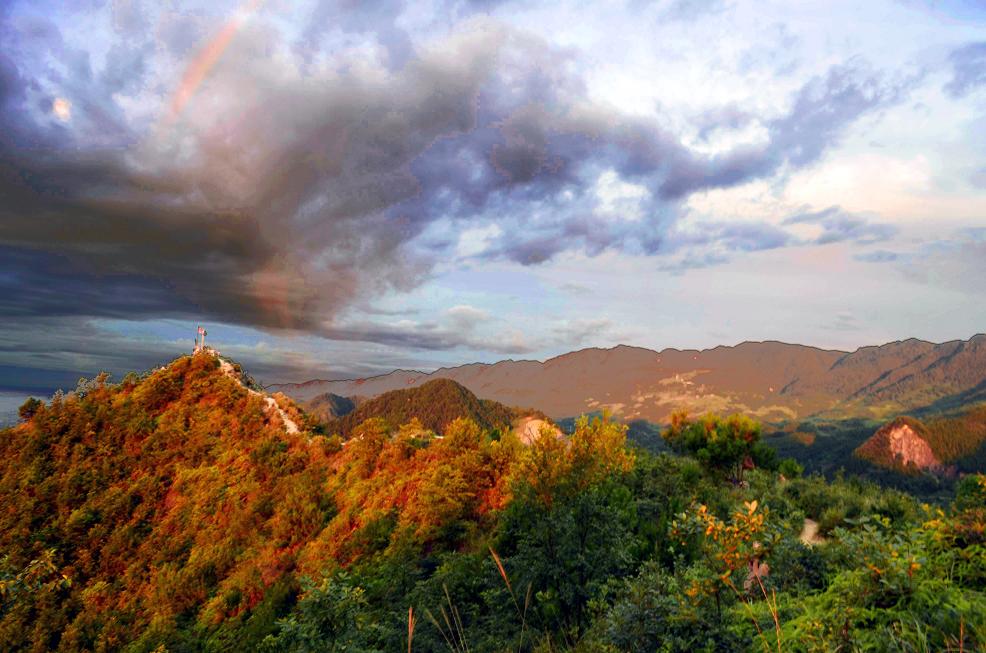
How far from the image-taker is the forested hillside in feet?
14.1

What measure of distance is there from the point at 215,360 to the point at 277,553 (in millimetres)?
17805

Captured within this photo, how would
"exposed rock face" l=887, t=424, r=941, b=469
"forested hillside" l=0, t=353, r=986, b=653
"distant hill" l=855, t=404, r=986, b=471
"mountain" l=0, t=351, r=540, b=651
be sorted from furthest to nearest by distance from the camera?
"distant hill" l=855, t=404, r=986, b=471
"exposed rock face" l=887, t=424, r=941, b=469
"mountain" l=0, t=351, r=540, b=651
"forested hillside" l=0, t=353, r=986, b=653

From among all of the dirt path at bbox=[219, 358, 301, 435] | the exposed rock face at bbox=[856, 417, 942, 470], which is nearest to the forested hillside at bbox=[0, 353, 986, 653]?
the dirt path at bbox=[219, 358, 301, 435]

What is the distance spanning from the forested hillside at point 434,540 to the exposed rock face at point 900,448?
165 m

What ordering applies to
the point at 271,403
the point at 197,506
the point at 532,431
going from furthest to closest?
the point at 271,403 < the point at 532,431 < the point at 197,506

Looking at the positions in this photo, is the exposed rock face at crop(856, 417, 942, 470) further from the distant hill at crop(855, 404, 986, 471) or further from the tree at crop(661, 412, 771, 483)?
the tree at crop(661, 412, 771, 483)

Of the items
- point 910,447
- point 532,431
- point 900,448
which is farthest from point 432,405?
point 910,447

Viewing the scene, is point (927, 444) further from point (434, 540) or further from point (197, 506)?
point (197, 506)

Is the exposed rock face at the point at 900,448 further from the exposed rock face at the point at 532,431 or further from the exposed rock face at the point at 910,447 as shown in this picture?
the exposed rock face at the point at 532,431

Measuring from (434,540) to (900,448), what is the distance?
190 meters

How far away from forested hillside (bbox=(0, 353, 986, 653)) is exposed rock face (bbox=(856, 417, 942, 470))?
542 ft

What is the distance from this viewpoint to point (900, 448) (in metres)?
152

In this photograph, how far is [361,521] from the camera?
18.0m

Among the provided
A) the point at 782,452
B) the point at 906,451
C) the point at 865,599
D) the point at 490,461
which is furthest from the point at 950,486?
the point at 865,599
